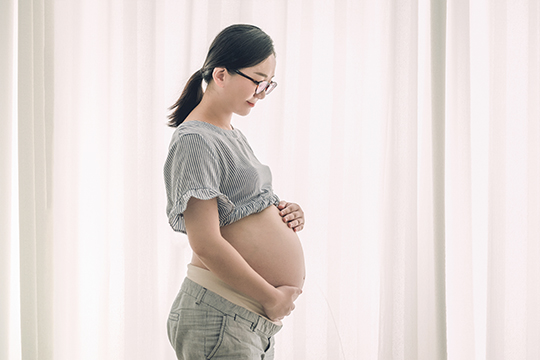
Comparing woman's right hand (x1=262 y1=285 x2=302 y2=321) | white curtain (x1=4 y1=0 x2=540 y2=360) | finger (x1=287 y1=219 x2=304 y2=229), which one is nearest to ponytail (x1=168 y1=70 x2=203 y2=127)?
finger (x1=287 y1=219 x2=304 y2=229)

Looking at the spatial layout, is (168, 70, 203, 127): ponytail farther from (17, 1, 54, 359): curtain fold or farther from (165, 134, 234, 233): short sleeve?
(17, 1, 54, 359): curtain fold

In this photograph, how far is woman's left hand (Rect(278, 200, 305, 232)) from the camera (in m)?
1.00

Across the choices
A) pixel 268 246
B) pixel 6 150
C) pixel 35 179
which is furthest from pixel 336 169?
pixel 6 150

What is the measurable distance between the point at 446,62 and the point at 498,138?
0.36m

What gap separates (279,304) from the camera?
84 centimetres

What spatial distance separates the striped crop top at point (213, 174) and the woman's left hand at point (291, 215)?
0.08 metres

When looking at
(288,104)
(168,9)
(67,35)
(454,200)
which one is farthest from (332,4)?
(67,35)

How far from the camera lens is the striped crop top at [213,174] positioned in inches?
30.1

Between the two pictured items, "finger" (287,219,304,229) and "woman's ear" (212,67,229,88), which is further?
"finger" (287,219,304,229)

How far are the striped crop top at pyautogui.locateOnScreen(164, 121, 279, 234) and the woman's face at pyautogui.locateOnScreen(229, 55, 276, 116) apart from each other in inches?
2.6

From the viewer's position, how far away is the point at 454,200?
1760mm

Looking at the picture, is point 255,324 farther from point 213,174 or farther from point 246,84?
point 246,84

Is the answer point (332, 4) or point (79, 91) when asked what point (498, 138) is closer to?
point (332, 4)

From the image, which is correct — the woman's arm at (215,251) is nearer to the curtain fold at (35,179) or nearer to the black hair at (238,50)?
the black hair at (238,50)
